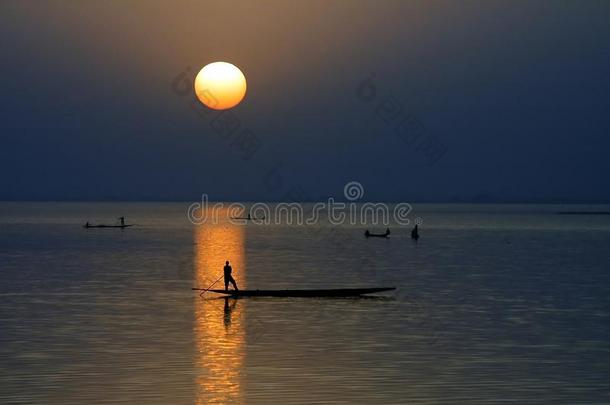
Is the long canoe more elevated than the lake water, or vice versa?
the long canoe

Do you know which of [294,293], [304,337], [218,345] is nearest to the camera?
[218,345]

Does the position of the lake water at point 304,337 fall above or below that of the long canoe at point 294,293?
below

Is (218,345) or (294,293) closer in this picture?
(218,345)

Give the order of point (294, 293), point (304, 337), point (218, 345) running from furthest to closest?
point (294, 293), point (304, 337), point (218, 345)

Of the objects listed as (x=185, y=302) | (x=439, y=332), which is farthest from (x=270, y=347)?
(x=185, y=302)

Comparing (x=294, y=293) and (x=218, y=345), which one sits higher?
(x=294, y=293)

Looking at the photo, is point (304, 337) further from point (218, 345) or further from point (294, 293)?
point (294, 293)

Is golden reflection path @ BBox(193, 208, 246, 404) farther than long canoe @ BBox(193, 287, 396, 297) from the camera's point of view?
No

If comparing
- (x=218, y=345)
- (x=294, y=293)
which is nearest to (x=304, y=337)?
(x=218, y=345)

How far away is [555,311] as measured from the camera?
5103cm

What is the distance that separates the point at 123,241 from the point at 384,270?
6318 centimetres

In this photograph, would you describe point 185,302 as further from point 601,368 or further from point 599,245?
point 599,245

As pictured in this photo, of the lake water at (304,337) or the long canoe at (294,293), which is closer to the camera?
the lake water at (304,337)

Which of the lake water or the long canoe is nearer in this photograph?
the lake water
